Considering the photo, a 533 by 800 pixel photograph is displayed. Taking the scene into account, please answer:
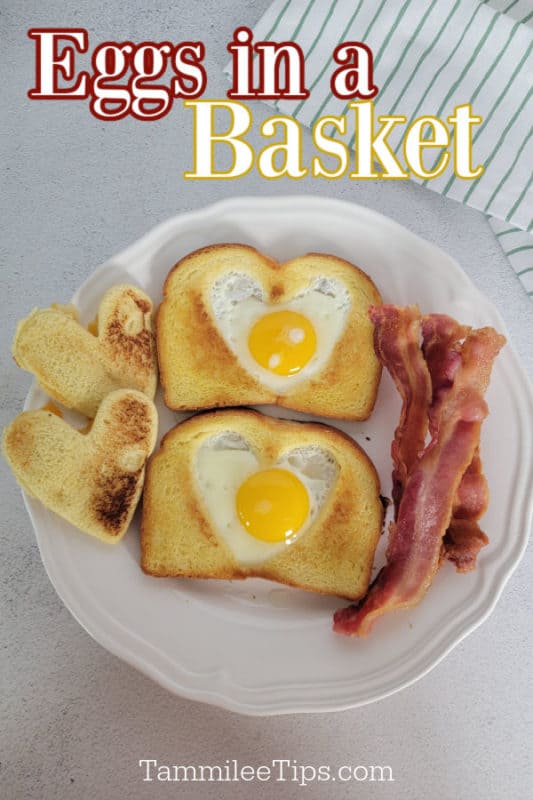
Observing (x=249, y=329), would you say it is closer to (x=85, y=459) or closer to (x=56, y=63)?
(x=85, y=459)

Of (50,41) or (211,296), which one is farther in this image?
(50,41)

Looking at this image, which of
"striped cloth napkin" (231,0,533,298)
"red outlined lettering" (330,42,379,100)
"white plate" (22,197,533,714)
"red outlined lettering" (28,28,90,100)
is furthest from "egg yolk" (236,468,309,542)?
"red outlined lettering" (28,28,90,100)

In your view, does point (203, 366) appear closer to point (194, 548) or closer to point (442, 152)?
point (194, 548)

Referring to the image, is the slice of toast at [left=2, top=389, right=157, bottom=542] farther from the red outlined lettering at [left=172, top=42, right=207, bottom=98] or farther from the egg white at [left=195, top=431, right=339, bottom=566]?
the red outlined lettering at [left=172, top=42, right=207, bottom=98]

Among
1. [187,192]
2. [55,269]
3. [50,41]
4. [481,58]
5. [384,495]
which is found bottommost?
[384,495]

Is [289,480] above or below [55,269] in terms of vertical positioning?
below

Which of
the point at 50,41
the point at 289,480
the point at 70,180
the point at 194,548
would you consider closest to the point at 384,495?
the point at 289,480
